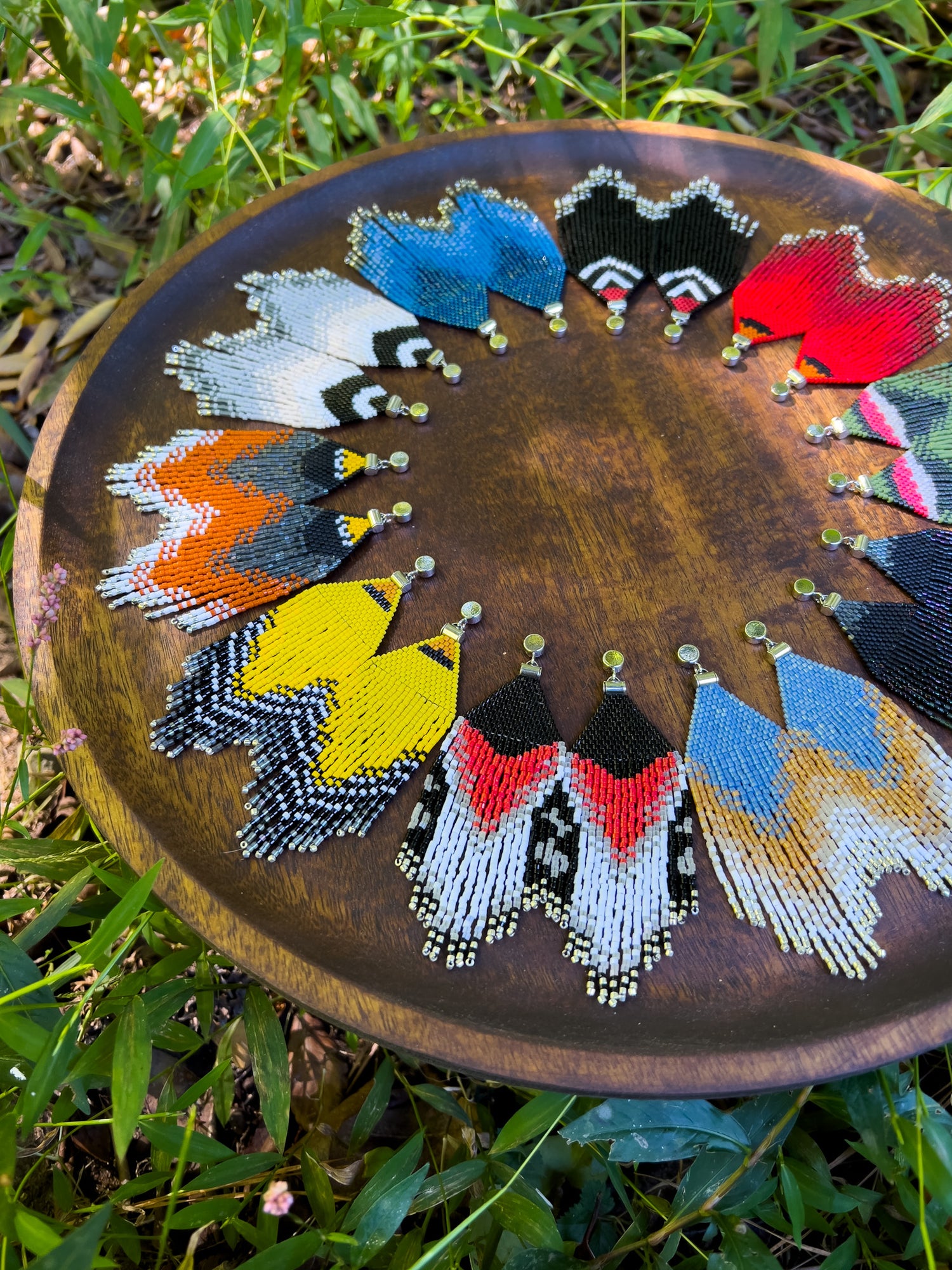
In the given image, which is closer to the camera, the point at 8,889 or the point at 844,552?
the point at 844,552

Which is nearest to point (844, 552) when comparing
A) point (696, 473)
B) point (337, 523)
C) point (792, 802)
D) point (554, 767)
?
point (696, 473)

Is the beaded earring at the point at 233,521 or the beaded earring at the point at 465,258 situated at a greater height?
the beaded earring at the point at 465,258

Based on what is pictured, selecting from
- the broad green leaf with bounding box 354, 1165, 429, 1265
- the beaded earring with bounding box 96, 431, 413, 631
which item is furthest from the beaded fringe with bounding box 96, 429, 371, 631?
the broad green leaf with bounding box 354, 1165, 429, 1265

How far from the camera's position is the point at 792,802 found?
0.90 meters

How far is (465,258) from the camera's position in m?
1.19

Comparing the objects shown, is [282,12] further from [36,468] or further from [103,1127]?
[103,1127]

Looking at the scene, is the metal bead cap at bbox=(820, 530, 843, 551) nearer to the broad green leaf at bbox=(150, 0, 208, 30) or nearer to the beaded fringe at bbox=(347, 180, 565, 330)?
the beaded fringe at bbox=(347, 180, 565, 330)

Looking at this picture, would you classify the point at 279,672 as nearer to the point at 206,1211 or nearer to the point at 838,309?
the point at 206,1211

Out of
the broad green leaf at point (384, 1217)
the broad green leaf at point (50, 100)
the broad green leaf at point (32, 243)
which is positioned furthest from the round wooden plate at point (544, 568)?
the broad green leaf at point (32, 243)

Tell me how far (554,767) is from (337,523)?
36cm

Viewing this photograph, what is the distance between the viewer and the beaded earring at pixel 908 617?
94 centimetres

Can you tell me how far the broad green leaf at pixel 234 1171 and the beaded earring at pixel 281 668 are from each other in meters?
0.36

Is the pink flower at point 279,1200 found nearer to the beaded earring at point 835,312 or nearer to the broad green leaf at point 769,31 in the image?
the beaded earring at point 835,312

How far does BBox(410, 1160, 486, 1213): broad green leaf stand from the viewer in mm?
843
